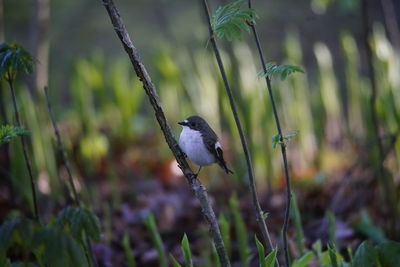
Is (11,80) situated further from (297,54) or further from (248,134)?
(297,54)

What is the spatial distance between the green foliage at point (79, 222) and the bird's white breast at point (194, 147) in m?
0.49

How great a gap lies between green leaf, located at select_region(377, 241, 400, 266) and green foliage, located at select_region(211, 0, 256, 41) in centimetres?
59

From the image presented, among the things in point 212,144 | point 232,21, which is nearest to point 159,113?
point 232,21

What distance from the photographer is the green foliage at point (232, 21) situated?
1.10m

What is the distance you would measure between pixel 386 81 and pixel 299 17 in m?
3.85

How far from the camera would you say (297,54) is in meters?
2.96

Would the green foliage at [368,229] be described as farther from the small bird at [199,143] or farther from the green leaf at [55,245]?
the green leaf at [55,245]

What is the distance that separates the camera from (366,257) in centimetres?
109

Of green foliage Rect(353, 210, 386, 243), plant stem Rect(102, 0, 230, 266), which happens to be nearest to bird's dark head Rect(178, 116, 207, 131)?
plant stem Rect(102, 0, 230, 266)

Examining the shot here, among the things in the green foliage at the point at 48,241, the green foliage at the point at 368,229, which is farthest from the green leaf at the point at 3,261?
the green foliage at the point at 368,229

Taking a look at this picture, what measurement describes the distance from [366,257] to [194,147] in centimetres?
69

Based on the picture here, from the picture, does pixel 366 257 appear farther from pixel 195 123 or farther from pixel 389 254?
pixel 195 123

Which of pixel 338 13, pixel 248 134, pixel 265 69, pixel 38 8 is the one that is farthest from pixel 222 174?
pixel 338 13

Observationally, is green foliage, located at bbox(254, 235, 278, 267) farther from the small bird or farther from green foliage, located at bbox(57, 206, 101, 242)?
the small bird
